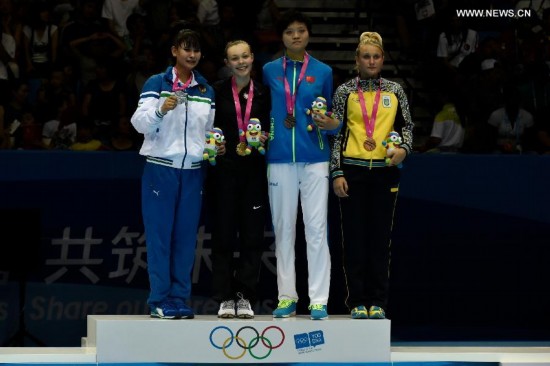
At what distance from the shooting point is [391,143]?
8836 mm

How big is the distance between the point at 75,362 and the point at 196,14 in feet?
19.1

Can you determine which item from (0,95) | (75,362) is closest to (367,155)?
(75,362)

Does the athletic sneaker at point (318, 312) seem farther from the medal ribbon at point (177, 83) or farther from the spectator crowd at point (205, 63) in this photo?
the spectator crowd at point (205, 63)

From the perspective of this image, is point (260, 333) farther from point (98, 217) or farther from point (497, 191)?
point (497, 191)

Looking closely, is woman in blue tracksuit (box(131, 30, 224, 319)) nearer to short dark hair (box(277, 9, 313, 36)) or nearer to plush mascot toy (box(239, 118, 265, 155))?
plush mascot toy (box(239, 118, 265, 155))

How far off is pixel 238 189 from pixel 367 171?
0.93 metres

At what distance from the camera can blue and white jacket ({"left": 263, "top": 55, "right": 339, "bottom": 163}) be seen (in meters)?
8.87

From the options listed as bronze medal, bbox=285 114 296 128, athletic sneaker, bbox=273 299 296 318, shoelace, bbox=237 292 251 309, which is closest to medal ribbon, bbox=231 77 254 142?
bronze medal, bbox=285 114 296 128

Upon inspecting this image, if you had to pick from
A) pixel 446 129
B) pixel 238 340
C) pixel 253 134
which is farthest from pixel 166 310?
pixel 446 129

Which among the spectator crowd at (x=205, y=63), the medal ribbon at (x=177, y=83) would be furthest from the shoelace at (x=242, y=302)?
the spectator crowd at (x=205, y=63)

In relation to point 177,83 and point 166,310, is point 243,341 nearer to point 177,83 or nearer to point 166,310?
point 166,310

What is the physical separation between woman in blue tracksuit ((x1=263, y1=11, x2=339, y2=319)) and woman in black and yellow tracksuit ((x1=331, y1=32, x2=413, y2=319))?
148 mm

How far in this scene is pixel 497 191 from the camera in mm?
11031

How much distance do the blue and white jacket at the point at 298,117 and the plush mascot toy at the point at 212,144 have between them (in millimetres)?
448
